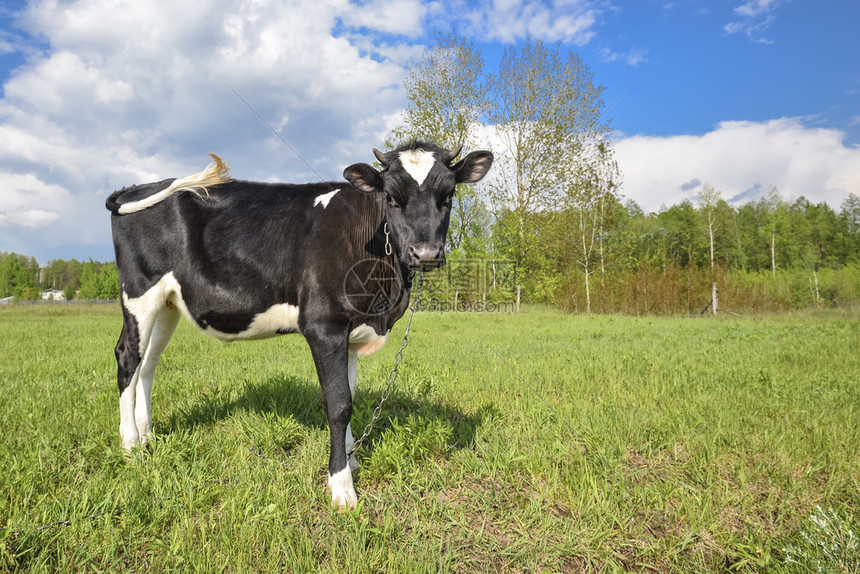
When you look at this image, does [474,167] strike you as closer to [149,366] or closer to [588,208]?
[149,366]

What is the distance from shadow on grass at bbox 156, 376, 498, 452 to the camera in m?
4.49

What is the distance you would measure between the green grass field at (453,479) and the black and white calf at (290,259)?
487 millimetres

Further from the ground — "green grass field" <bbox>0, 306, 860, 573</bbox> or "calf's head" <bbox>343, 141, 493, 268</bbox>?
"calf's head" <bbox>343, 141, 493, 268</bbox>

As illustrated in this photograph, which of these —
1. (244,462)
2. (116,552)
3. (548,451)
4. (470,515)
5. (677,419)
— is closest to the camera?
(116,552)

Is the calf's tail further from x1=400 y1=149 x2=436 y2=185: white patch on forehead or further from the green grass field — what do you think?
the green grass field

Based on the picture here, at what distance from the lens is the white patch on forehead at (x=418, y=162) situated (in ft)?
11.2

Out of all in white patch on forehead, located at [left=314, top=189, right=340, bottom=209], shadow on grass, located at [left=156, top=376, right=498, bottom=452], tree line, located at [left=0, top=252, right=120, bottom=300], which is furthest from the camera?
tree line, located at [left=0, top=252, right=120, bottom=300]

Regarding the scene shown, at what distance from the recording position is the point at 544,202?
2608 centimetres

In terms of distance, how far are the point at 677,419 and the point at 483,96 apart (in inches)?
930

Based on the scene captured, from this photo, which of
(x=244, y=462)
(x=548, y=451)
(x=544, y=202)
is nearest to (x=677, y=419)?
(x=548, y=451)

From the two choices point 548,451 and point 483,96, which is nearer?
point 548,451

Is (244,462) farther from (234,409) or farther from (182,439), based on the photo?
(234,409)

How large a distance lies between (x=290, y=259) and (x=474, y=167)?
1808mm

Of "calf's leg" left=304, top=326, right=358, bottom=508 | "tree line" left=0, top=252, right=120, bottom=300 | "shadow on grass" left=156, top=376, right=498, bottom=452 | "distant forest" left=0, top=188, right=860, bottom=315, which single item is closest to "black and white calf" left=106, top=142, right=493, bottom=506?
"calf's leg" left=304, top=326, right=358, bottom=508
